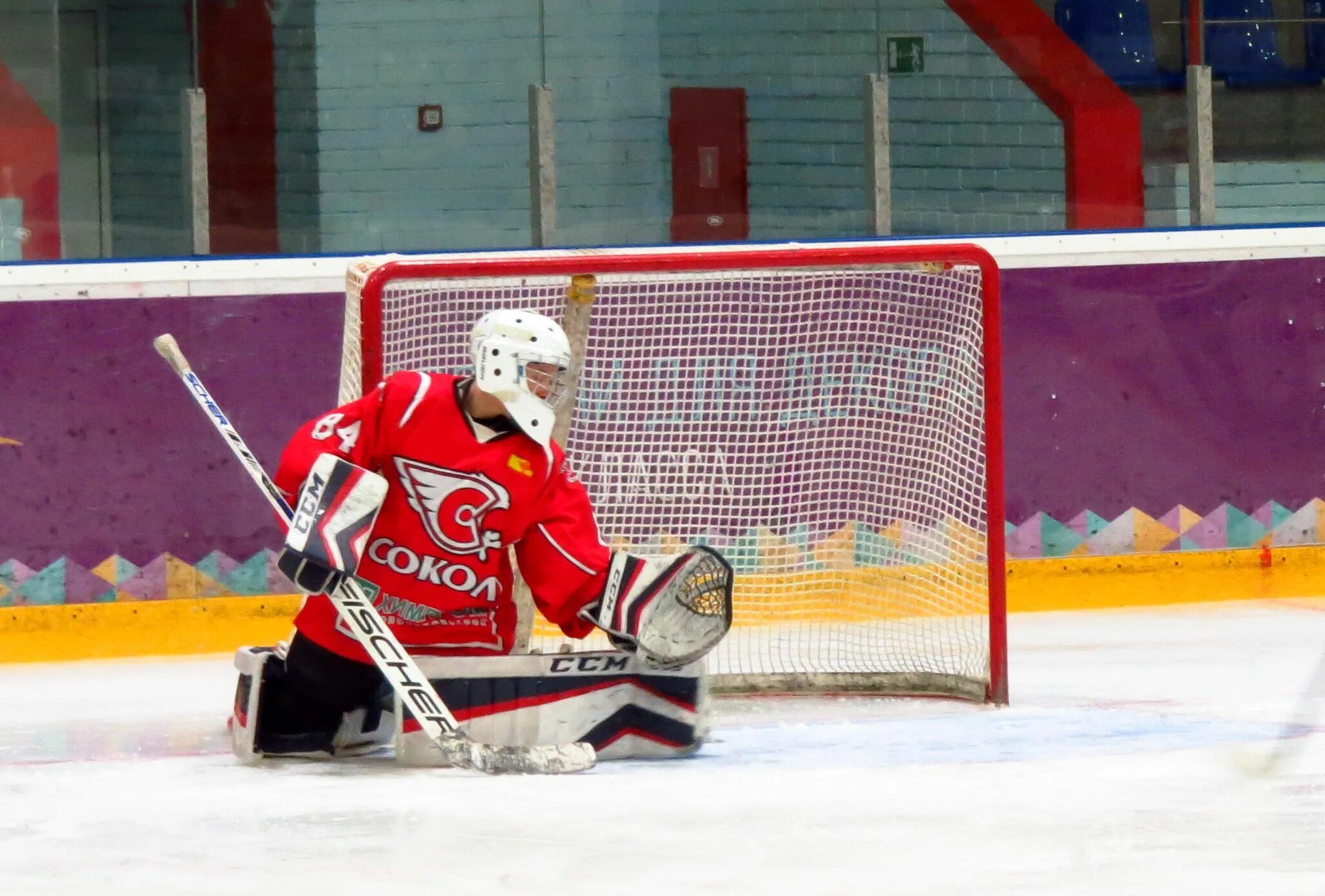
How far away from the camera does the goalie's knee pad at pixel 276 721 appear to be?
421 cm

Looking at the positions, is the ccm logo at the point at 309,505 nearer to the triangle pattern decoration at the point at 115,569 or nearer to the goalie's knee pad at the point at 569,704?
the goalie's knee pad at the point at 569,704

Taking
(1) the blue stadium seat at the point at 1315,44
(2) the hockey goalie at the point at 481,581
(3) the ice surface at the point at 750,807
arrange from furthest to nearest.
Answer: (1) the blue stadium seat at the point at 1315,44 → (2) the hockey goalie at the point at 481,581 → (3) the ice surface at the point at 750,807

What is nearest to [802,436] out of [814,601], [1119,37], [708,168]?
[814,601]

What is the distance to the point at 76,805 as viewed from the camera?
386cm

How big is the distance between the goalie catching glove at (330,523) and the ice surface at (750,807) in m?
0.39

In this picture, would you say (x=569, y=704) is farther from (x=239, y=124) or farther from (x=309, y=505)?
(x=239, y=124)

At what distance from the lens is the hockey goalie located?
13.3 feet

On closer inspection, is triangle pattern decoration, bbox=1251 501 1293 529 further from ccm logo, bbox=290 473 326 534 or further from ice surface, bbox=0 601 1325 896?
ccm logo, bbox=290 473 326 534

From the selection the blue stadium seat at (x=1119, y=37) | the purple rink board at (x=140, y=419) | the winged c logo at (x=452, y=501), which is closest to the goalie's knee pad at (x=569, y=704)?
the winged c logo at (x=452, y=501)

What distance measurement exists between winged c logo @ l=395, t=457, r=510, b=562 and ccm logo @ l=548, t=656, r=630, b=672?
0.27 meters

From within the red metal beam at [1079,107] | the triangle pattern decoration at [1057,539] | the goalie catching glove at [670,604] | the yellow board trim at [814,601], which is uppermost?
the red metal beam at [1079,107]

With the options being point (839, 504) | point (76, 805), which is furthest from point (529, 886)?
point (839, 504)

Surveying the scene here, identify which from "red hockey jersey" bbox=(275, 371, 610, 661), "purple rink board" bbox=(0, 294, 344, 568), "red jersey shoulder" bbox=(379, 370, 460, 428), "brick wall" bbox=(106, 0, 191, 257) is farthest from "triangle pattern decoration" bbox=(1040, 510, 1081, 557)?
"red jersey shoulder" bbox=(379, 370, 460, 428)

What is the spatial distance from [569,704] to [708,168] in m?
2.48
